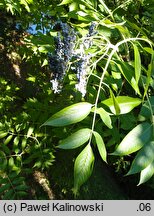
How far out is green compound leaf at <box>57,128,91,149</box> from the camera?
1.21m

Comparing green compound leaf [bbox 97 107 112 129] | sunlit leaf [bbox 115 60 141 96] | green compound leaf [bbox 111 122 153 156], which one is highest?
sunlit leaf [bbox 115 60 141 96]

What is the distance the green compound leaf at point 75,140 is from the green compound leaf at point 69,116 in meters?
0.06

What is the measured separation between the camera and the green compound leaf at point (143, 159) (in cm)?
122

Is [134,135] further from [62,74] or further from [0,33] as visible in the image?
[0,33]

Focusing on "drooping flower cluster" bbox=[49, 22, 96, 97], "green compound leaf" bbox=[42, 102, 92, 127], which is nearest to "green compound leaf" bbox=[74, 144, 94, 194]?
"green compound leaf" bbox=[42, 102, 92, 127]

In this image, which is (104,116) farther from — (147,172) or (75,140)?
(147,172)

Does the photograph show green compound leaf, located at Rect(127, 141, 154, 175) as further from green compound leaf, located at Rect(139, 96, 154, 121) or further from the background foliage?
green compound leaf, located at Rect(139, 96, 154, 121)

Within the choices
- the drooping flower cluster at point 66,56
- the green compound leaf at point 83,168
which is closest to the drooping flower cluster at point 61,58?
the drooping flower cluster at point 66,56

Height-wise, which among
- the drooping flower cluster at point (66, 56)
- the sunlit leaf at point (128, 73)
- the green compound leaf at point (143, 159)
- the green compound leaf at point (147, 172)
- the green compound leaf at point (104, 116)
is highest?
the drooping flower cluster at point (66, 56)

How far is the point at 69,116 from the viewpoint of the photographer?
121 cm

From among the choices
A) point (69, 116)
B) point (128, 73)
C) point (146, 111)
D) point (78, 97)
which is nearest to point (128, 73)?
point (128, 73)

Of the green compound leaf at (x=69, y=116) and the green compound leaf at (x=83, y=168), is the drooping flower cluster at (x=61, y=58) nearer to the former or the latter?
the green compound leaf at (x=69, y=116)

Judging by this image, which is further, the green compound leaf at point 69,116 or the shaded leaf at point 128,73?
the shaded leaf at point 128,73

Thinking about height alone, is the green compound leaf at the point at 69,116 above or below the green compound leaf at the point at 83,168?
above
